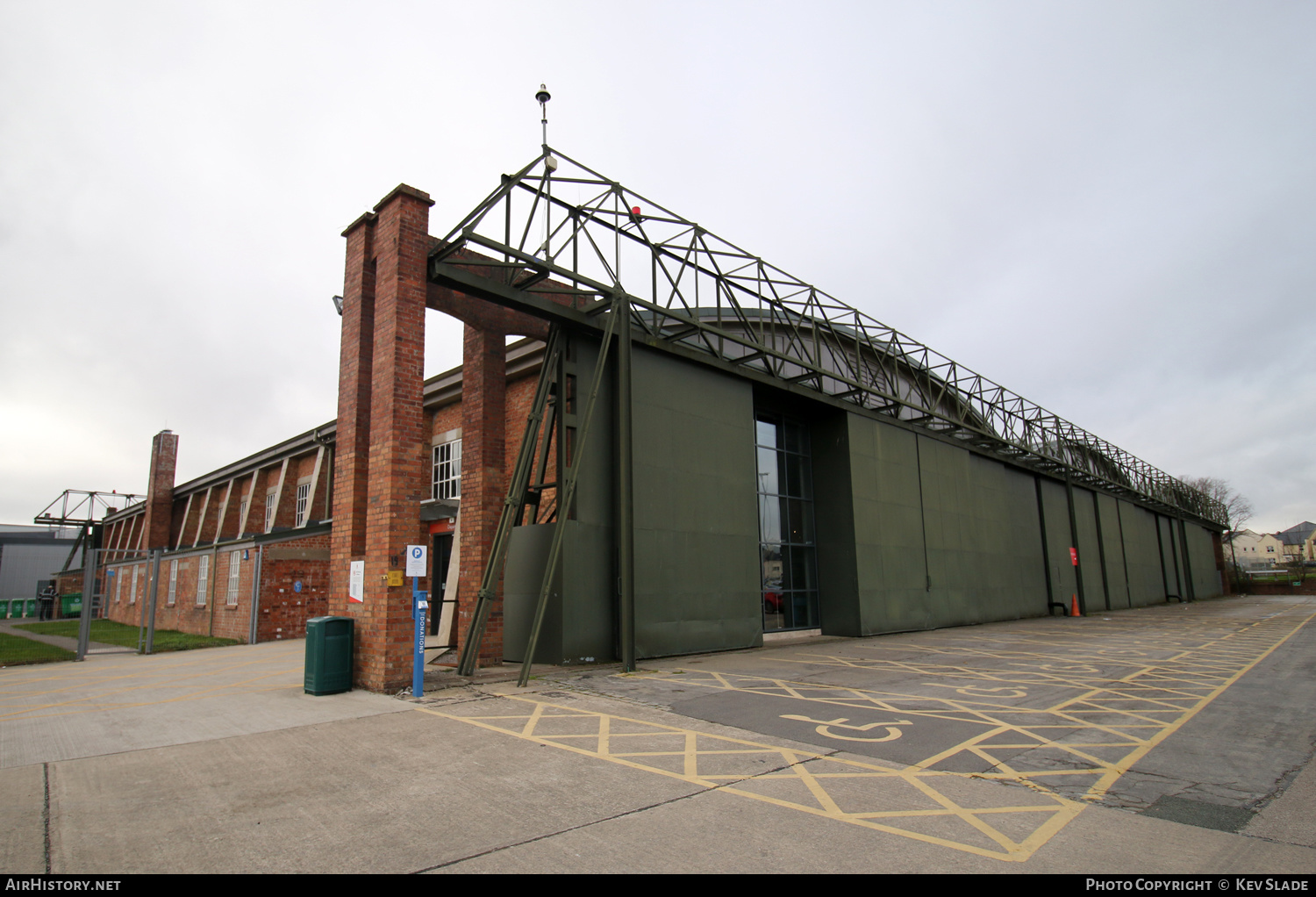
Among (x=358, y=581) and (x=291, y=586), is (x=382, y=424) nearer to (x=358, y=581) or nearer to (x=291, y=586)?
(x=358, y=581)

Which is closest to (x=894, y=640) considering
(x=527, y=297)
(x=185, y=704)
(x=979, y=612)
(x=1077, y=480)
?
(x=979, y=612)

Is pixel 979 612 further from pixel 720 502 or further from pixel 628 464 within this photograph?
pixel 628 464

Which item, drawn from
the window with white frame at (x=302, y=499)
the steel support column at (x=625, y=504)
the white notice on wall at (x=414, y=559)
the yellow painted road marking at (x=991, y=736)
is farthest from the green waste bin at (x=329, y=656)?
the window with white frame at (x=302, y=499)

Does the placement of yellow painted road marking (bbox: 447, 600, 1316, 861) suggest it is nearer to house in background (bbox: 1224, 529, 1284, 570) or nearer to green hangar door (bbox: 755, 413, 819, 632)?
green hangar door (bbox: 755, 413, 819, 632)

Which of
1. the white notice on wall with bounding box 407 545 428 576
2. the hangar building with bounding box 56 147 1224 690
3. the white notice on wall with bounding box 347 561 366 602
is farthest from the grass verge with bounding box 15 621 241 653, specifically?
the white notice on wall with bounding box 407 545 428 576

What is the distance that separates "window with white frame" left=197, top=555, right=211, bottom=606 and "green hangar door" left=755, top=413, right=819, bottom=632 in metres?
18.0

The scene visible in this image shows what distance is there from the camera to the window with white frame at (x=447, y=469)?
778 inches

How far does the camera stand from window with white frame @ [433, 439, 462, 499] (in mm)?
19766

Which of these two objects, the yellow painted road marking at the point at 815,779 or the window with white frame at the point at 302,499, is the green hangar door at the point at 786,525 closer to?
the yellow painted road marking at the point at 815,779

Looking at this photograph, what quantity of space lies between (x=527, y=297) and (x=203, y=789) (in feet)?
27.6

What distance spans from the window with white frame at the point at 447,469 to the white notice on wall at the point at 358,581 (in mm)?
9759

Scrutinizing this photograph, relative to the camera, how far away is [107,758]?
597 cm

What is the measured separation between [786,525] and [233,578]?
16316mm

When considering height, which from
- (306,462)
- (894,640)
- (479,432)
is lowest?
(894,640)
